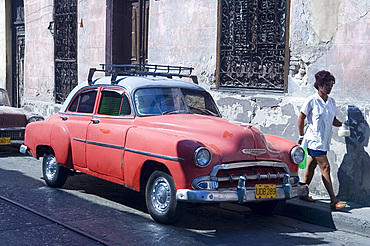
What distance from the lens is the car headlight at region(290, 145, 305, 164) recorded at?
6328 millimetres

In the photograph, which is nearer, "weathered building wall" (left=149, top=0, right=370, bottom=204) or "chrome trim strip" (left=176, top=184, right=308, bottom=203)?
"chrome trim strip" (left=176, top=184, right=308, bottom=203)

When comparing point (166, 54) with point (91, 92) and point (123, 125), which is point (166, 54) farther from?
point (123, 125)

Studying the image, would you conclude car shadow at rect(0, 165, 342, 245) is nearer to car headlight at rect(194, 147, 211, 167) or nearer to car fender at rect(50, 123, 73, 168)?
car fender at rect(50, 123, 73, 168)

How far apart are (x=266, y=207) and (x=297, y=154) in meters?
0.92

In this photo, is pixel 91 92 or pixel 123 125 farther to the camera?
pixel 91 92

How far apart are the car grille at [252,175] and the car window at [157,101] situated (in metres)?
1.38

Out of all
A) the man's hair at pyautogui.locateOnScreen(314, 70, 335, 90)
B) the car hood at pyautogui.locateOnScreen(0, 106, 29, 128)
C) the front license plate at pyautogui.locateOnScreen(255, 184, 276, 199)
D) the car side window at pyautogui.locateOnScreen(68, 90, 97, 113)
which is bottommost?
the front license plate at pyautogui.locateOnScreen(255, 184, 276, 199)

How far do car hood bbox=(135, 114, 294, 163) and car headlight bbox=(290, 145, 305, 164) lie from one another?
0.29 ft

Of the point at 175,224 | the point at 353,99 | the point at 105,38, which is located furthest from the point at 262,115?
the point at 105,38

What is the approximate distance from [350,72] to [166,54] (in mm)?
4646

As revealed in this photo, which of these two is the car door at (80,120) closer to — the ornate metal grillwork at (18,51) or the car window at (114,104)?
the car window at (114,104)

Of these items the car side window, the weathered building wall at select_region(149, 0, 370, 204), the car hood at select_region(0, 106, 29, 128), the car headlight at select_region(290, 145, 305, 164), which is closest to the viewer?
the car headlight at select_region(290, 145, 305, 164)

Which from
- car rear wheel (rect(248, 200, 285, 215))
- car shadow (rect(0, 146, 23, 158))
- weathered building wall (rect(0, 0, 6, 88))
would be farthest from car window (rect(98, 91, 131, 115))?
weathered building wall (rect(0, 0, 6, 88))

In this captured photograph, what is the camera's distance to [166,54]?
11.6 metres
